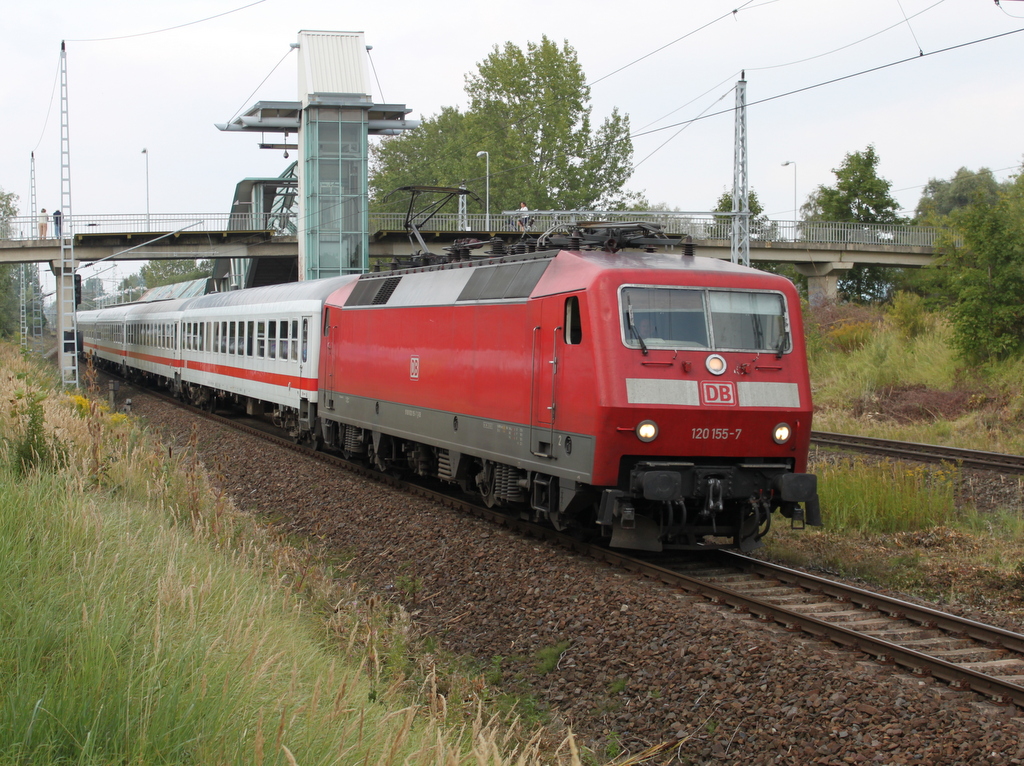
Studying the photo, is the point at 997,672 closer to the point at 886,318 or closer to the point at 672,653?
the point at 672,653

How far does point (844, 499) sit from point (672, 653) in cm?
584

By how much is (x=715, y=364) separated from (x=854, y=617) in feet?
8.39

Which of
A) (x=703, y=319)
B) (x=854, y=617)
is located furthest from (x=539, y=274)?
(x=854, y=617)

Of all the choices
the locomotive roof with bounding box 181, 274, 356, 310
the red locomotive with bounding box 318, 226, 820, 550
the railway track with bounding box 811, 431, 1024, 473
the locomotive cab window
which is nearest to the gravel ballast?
the red locomotive with bounding box 318, 226, 820, 550

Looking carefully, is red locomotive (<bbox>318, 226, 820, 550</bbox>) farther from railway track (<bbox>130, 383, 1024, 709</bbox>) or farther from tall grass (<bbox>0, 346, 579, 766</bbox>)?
tall grass (<bbox>0, 346, 579, 766</bbox>)

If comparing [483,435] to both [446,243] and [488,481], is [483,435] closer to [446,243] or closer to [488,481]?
[488,481]

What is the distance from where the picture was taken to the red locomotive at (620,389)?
28.3 feet

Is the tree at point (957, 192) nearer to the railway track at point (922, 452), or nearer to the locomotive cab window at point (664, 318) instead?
the railway track at point (922, 452)

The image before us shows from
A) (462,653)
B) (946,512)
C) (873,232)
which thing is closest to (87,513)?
(462,653)

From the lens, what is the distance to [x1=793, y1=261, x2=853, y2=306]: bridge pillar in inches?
1671

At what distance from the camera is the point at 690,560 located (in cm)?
955

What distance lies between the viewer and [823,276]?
43375 mm

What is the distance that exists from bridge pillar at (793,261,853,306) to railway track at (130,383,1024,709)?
115 ft

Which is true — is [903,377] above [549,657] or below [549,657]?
above
